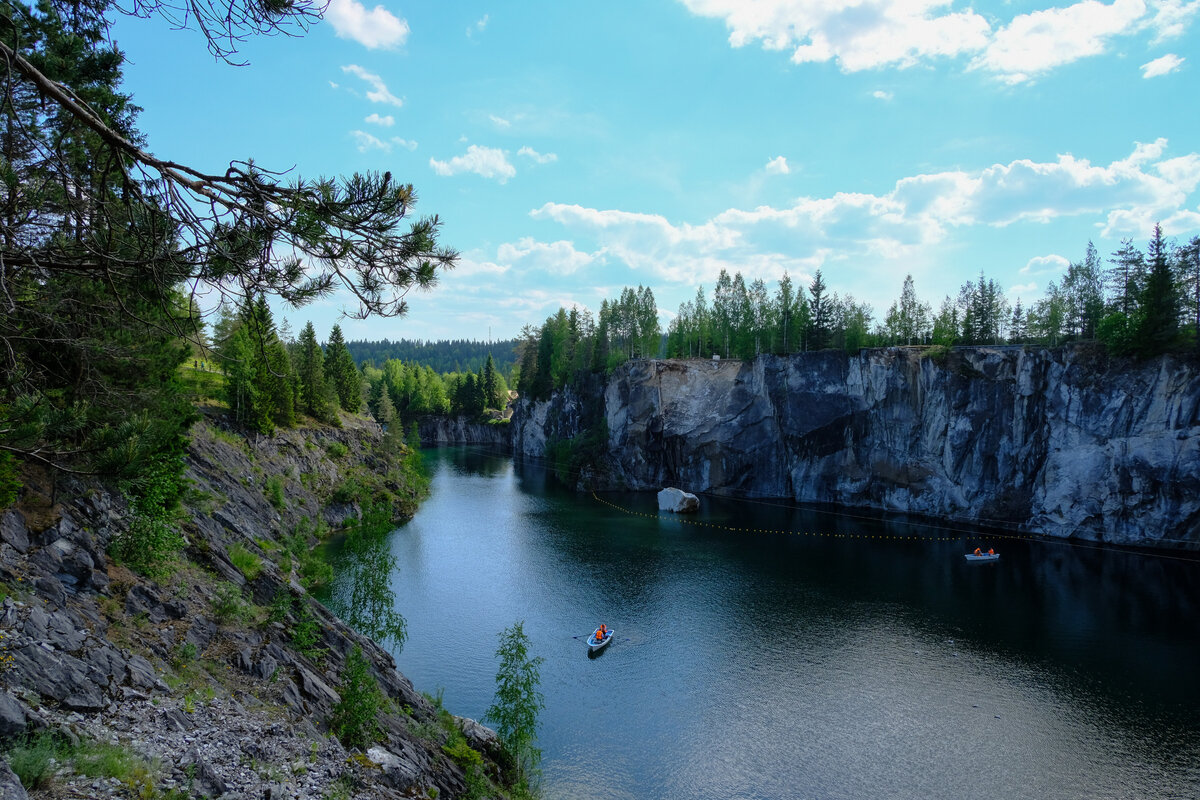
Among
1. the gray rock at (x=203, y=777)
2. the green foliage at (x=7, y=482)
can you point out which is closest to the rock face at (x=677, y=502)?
the green foliage at (x=7, y=482)

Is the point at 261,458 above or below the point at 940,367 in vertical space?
below

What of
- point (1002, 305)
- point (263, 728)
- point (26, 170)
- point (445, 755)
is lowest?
point (445, 755)

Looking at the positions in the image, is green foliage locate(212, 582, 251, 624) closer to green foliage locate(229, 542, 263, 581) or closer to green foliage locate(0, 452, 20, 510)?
green foliage locate(229, 542, 263, 581)

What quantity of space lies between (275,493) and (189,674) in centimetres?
3084

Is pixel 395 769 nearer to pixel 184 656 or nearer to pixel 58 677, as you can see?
pixel 184 656

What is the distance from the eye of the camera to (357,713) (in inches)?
559

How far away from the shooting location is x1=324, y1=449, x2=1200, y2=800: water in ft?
68.0

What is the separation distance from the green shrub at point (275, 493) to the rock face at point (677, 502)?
1407 inches

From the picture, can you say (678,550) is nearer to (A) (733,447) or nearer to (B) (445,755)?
(A) (733,447)

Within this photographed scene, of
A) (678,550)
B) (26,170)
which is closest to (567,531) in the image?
(678,550)

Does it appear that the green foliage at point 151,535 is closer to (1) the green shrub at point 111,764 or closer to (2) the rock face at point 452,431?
(1) the green shrub at point 111,764

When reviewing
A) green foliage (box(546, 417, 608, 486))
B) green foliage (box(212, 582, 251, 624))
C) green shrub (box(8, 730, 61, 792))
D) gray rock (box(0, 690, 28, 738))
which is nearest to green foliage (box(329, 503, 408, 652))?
green foliage (box(212, 582, 251, 624))

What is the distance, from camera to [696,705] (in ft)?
80.0

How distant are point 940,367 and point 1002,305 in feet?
58.9
